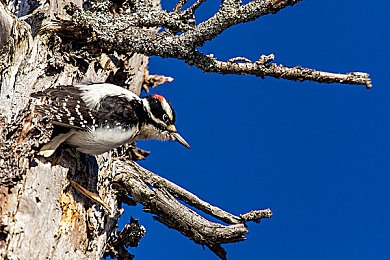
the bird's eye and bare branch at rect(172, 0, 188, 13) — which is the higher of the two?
bare branch at rect(172, 0, 188, 13)

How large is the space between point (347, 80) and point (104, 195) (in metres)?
1.29

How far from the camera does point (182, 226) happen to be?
9.23 feet

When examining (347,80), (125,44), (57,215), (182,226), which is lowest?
(57,215)

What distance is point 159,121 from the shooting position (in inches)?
117

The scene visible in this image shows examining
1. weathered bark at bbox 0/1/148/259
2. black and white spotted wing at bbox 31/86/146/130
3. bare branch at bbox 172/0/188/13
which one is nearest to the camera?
weathered bark at bbox 0/1/148/259

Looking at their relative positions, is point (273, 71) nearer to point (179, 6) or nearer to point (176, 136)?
point (179, 6)

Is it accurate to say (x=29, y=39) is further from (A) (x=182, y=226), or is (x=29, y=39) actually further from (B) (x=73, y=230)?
(A) (x=182, y=226)

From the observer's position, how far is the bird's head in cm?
295

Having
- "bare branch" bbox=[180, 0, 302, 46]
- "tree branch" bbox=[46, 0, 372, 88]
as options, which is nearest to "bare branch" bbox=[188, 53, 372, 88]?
"tree branch" bbox=[46, 0, 372, 88]

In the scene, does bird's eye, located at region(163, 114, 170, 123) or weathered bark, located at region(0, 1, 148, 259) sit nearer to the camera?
weathered bark, located at region(0, 1, 148, 259)

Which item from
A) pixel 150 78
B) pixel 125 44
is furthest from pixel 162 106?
pixel 150 78

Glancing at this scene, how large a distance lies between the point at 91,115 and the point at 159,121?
0.48 metres

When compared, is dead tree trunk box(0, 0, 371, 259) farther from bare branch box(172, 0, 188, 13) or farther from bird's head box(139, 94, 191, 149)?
bird's head box(139, 94, 191, 149)

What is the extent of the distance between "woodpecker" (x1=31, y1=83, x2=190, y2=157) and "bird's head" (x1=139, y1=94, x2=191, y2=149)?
7 cm
